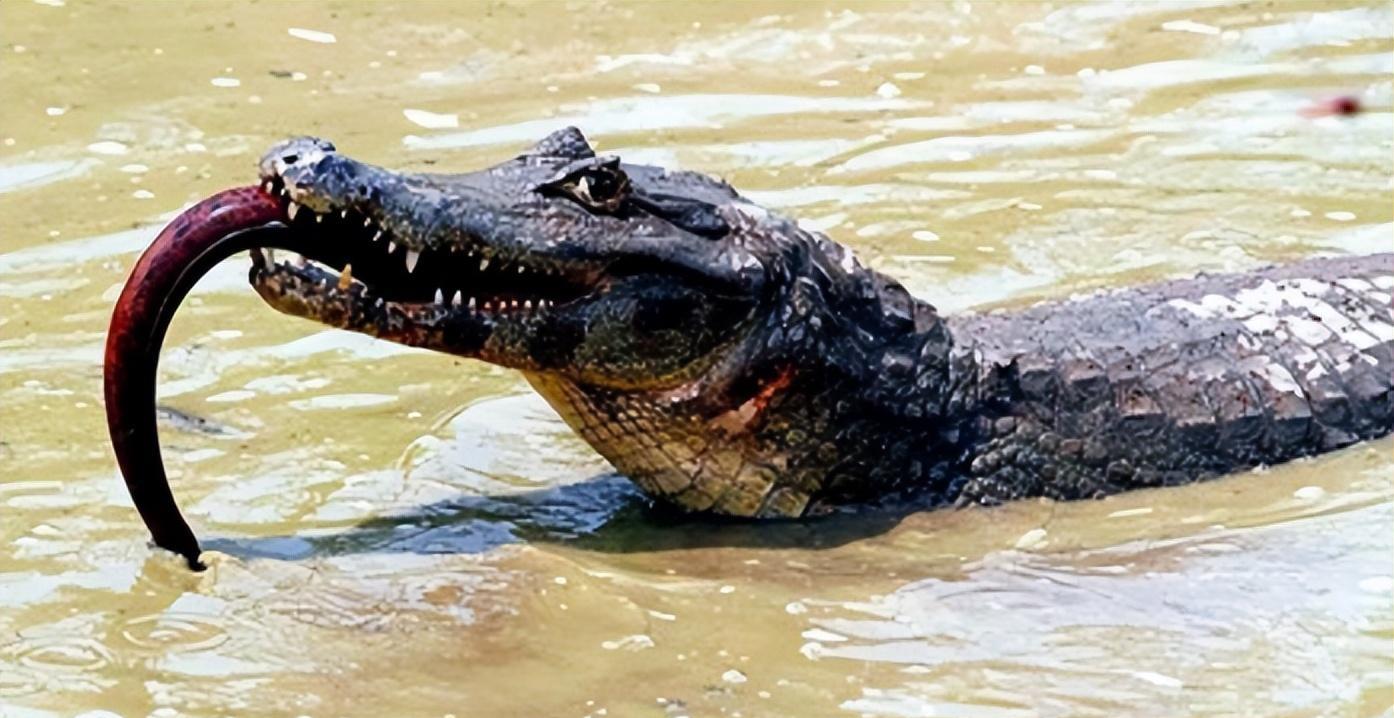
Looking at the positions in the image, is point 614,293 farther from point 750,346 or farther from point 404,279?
point 404,279

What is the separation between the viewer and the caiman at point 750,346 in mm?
5809

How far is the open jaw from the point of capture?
573 cm

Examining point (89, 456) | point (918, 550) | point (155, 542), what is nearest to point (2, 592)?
point (155, 542)

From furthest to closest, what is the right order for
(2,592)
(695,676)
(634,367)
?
1. (634,367)
2. (2,592)
3. (695,676)

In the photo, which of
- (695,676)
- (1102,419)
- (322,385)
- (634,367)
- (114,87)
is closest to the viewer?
(695,676)

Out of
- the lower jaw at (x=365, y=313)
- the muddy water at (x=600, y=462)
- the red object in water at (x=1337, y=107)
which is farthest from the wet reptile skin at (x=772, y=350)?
the red object in water at (x=1337, y=107)

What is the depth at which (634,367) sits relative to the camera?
6145mm

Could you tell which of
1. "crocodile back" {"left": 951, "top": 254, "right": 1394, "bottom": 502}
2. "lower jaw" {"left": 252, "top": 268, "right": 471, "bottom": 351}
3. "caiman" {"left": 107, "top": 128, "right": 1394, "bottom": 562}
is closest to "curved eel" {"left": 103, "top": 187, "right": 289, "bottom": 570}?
"caiman" {"left": 107, "top": 128, "right": 1394, "bottom": 562}

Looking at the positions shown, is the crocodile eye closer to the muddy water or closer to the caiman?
the caiman

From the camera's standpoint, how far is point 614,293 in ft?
20.0

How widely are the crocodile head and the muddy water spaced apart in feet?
0.86

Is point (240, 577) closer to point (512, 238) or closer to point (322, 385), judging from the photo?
point (512, 238)

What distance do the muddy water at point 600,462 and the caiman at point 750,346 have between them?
0.14 meters

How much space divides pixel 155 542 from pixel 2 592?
15.8 inches
